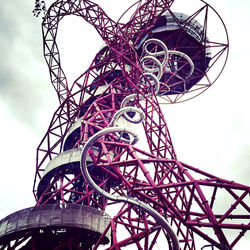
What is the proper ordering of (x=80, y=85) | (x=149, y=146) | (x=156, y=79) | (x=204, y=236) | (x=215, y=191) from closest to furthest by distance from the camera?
1. (x=204, y=236)
2. (x=215, y=191)
3. (x=149, y=146)
4. (x=156, y=79)
5. (x=80, y=85)

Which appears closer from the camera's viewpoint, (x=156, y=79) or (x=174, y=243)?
(x=174, y=243)

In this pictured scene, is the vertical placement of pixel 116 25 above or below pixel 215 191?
above

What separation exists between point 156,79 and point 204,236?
14582mm

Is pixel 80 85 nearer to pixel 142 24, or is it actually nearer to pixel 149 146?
pixel 142 24

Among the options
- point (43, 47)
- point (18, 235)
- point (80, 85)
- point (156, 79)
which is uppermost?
point (43, 47)

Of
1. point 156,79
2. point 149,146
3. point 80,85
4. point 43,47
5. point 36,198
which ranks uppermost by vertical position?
point 43,47

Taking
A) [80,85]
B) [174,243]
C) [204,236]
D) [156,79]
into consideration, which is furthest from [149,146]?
[80,85]

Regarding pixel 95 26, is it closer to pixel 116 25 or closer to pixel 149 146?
pixel 116 25

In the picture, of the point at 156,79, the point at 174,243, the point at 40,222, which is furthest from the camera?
the point at 156,79

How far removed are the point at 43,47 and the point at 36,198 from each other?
629 inches

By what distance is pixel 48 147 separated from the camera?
26.1 meters

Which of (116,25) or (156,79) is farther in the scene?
(116,25)

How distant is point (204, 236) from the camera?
1170cm

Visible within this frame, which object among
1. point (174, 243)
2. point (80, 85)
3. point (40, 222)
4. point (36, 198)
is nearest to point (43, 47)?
point (80, 85)
